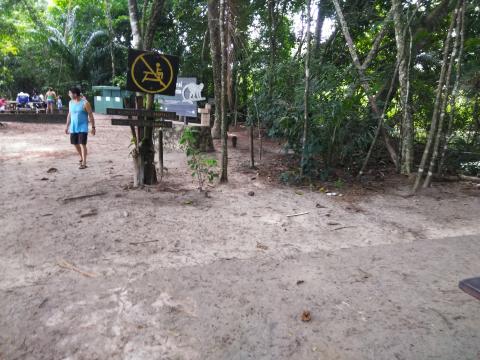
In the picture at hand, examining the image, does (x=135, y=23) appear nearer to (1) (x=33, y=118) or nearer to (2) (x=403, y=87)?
(2) (x=403, y=87)

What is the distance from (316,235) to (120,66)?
18.3 metres

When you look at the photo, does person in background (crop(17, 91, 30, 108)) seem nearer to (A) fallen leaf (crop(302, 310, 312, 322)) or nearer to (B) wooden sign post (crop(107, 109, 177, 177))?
(B) wooden sign post (crop(107, 109, 177, 177))

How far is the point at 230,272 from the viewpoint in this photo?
316 centimetres

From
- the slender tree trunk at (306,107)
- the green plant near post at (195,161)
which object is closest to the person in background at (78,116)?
the green plant near post at (195,161)

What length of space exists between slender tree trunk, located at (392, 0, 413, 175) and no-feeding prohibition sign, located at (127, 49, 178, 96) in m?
3.94

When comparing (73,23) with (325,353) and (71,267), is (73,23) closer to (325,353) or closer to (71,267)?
(71,267)

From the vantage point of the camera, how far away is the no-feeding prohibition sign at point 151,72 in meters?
4.74

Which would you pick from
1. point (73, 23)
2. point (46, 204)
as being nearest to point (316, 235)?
point (46, 204)

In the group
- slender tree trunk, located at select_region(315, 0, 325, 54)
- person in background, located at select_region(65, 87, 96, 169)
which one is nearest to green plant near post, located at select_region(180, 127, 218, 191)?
person in background, located at select_region(65, 87, 96, 169)

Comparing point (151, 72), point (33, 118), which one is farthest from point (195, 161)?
point (33, 118)

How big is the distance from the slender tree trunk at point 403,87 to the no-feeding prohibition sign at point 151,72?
3944 millimetres

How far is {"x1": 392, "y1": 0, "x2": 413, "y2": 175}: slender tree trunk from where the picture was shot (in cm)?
613

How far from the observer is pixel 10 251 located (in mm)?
3314

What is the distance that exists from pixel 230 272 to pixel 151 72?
3132 millimetres
